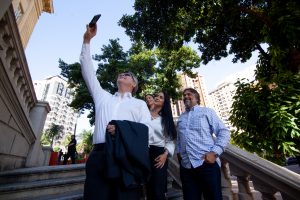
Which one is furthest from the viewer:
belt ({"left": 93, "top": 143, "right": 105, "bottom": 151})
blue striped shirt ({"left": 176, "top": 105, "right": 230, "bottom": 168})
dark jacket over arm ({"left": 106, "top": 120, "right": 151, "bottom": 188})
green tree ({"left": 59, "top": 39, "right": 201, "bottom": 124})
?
green tree ({"left": 59, "top": 39, "right": 201, "bottom": 124})

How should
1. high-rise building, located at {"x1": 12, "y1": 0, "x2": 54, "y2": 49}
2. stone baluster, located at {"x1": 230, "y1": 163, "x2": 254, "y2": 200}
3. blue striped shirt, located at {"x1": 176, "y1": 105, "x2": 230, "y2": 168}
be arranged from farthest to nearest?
high-rise building, located at {"x1": 12, "y1": 0, "x2": 54, "y2": 49} < stone baluster, located at {"x1": 230, "y1": 163, "x2": 254, "y2": 200} < blue striped shirt, located at {"x1": 176, "y1": 105, "x2": 230, "y2": 168}

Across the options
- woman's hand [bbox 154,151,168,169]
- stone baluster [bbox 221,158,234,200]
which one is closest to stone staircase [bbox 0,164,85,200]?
woman's hand [bbox 154,151,168,169]

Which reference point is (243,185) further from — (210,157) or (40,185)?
(40,185)

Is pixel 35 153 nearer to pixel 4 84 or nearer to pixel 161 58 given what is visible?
pixel 4 84

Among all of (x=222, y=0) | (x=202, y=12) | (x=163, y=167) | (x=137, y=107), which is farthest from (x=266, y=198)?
(x=202, y=12)

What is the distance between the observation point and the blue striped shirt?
2.12 meters

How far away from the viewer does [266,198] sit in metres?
2.02

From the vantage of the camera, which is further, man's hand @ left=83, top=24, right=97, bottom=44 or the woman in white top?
Result: the woman in white top

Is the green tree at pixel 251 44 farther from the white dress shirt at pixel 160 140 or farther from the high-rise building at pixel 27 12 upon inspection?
the high-rise building at pixel 27 12

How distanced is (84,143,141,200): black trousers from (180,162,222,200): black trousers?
2.95 feet

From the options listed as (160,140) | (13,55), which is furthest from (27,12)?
(160,140)

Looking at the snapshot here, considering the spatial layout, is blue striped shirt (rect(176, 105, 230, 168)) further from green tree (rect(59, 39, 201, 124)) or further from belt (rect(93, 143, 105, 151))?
→ green tree (rect(59, 39, 201, 124))

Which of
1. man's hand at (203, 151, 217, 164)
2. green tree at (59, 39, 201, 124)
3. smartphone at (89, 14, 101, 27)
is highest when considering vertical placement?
green tree at (59, 39, 201, 124)

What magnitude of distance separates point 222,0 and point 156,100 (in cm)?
461
